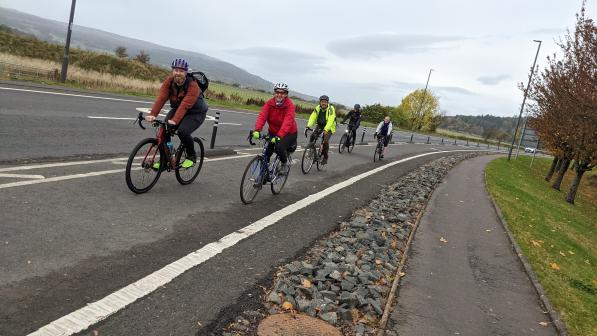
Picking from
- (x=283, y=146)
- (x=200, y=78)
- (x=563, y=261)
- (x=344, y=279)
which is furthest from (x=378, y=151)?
(x=344, y=279)

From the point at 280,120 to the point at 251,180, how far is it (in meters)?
1.27

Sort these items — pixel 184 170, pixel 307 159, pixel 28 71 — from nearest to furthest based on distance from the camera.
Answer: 1. pixel 184 170
2. pixel 307 159
3. pixel 28 71

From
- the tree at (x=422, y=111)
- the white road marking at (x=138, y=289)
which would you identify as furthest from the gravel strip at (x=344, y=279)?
the tree at (x=422, y=111)

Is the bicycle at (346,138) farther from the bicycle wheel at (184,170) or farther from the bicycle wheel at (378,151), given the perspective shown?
the bicycle wheel at (184,170)

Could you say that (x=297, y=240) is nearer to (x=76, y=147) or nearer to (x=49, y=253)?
(x=49, y=253)

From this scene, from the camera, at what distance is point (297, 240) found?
609 cm

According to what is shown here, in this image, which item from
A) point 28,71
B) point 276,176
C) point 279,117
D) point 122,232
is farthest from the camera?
point 28,71

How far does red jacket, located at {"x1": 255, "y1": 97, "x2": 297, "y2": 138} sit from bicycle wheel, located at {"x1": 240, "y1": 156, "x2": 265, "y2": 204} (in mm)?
655

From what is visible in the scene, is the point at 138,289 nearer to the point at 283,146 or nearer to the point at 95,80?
the point at 283,146

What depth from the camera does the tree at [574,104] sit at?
60.3 feet

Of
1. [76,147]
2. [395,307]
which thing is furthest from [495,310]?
[76,147]

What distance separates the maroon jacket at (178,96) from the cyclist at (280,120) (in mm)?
1202

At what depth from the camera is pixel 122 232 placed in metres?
5.00

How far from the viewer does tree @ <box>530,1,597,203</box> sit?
18391mm
